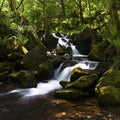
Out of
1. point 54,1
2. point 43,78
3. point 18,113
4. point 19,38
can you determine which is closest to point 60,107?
point 18,113

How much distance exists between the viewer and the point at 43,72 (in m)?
14.8

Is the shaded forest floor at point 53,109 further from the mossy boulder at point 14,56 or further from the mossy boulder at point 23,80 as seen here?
the mossy boulder at point 14,56

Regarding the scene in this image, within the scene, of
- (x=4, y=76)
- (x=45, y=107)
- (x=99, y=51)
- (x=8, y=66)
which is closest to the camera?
(x=45, y=107)

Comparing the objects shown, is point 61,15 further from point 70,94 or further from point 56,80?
point 70,94

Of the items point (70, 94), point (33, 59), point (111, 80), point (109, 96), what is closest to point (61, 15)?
point (33, 59)

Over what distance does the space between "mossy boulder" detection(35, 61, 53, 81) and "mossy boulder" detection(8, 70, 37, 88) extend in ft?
2.94

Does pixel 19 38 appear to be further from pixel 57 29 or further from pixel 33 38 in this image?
pixel 57 29

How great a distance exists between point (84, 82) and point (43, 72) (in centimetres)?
375

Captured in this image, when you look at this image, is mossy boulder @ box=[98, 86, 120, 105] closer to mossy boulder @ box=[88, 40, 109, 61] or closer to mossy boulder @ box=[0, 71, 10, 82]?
mossy boulder @ box=[0, 71, 10, 82]

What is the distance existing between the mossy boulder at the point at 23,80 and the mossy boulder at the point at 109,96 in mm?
4326

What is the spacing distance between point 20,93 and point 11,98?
2.44 ft

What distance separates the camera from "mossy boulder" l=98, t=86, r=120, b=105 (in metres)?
9.82

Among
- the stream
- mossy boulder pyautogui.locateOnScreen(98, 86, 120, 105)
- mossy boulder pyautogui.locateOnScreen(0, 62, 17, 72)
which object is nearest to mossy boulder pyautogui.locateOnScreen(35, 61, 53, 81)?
the stream

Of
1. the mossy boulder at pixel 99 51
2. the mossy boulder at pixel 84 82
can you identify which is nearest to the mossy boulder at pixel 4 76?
the mossy boulder at pixel 84 82
